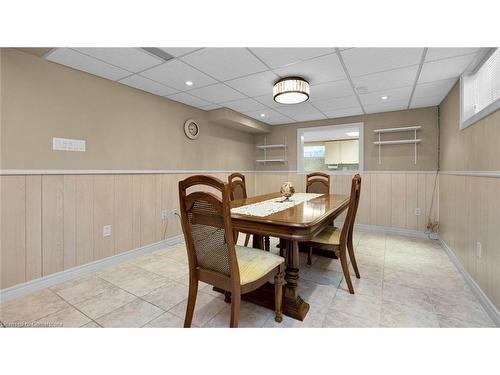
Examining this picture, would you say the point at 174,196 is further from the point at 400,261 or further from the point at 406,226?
the point at 406,226

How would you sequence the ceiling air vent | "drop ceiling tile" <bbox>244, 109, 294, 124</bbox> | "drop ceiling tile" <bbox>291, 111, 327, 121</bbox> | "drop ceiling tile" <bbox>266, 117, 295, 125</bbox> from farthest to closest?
"drop ceiling tile" <bbox>266, 117, 295, 125</bbox>
"drop ceiling tile" <bbox>291, 111, 327, 121</bbox>
"drop ceiling tile" <bbox>244, 109, 294, 124</bbox>
the ceiling air vent

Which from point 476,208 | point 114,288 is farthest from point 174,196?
point 476,208

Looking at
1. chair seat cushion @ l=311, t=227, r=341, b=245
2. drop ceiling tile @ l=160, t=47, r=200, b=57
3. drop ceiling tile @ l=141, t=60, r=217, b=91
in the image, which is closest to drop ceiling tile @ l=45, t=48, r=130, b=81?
drop ceiling tile @ l=141, t=60, r=217, b=91

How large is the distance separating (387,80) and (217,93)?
6.82 feet

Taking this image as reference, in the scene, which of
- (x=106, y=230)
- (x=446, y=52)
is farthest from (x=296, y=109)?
(x=106, y=230)

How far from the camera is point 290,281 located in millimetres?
1607

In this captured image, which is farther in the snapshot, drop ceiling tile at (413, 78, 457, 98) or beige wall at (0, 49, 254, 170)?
drop ceiling tile at (413, 78, 457, 98)

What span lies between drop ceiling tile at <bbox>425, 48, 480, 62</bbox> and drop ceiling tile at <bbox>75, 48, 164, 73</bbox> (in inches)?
96.2

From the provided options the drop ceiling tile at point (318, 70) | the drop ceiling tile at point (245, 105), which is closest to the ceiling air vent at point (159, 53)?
the drop ceiling tile at point (318, 70)

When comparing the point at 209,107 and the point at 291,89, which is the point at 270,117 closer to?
the point at 209,107

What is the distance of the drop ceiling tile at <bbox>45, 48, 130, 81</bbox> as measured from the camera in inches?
74.7

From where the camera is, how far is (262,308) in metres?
1.64

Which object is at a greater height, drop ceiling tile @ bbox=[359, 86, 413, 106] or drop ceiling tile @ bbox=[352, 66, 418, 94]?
drop ceiling tile @ bbox=[359, 86, 413, 106]

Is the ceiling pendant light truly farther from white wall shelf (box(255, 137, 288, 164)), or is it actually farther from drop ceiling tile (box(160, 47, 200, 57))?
white wall shelf (box(255, 137, 288, 164))
